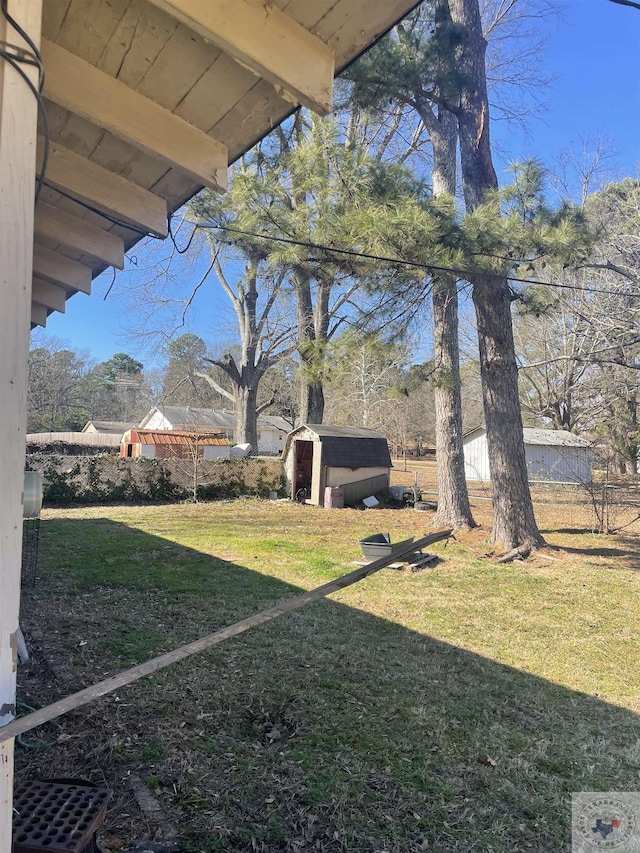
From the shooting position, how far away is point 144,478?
537 inches

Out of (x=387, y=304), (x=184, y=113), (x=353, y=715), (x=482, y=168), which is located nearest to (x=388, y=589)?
(x=353, y=715)

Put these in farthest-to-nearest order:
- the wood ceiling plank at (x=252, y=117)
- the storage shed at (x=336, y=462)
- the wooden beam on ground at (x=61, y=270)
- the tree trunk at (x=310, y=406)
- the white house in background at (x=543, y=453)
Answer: the white house in background at (x=543, y=453) → the tree trunk at (x=310, y=406) → the storage shed at (x=336, y=462) → the wooden beam on ground at (x=61, y=270) → the wood ceiling plank at (x=252, y=117)

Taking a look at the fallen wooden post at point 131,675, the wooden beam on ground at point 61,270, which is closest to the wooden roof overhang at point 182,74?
the wooden beam on ground at point 61,270

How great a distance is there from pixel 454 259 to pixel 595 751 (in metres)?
4.85

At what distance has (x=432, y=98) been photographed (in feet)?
24.0

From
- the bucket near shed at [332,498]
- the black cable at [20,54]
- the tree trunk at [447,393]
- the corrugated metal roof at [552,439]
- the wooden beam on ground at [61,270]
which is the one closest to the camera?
the black cable at [20,54]

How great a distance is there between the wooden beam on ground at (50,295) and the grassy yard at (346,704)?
2542 millimetres

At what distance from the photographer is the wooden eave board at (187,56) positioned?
1553 millimetres

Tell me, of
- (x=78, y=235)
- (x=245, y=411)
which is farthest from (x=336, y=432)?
(x=78, y=235)

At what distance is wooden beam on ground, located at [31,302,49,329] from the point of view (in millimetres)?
4108

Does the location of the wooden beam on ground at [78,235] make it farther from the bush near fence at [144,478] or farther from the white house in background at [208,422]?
the white house in background at [208,422]

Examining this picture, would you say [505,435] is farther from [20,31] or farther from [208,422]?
[208,422]

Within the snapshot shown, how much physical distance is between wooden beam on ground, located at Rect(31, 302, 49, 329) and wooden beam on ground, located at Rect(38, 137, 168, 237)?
2.11 metres

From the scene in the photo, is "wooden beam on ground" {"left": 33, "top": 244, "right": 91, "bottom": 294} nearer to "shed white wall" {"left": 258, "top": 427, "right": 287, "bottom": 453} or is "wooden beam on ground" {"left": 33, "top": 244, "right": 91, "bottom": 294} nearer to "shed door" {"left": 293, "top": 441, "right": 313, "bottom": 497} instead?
"shed door" {"left": 293, "top": 441, "right": 313, "bottom": 497}
